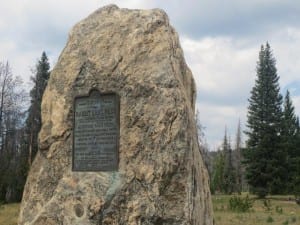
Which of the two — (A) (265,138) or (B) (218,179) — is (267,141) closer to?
(A) (265,138)

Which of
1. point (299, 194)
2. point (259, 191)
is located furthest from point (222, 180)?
point (299, 194)

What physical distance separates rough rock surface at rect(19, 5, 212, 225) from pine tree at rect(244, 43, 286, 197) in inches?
1230

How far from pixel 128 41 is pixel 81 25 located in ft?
3.35

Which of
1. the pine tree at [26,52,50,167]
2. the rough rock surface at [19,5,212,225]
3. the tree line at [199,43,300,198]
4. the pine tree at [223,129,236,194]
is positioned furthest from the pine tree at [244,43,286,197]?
the rough rock surface at [19,5,212,225]

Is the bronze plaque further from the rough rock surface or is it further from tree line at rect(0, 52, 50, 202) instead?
tree line at rect(0, 52, 50, 202)

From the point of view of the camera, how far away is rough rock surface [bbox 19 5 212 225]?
6.25 meters

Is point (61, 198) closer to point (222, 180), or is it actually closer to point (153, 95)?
point (153, 95)

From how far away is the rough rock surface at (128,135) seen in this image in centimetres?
625

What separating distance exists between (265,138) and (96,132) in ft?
106

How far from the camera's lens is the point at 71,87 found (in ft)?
23.4

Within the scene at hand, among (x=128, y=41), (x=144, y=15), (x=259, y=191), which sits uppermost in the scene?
(x=144, y=15)

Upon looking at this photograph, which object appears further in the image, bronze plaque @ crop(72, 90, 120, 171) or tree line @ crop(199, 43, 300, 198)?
tree line @ crop(199, 43, 300, 198)

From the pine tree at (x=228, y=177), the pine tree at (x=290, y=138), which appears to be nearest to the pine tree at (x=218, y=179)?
the pine tree at (x=228, y=177)

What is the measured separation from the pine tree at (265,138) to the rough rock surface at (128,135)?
3124 cm
